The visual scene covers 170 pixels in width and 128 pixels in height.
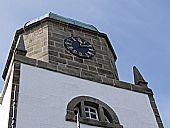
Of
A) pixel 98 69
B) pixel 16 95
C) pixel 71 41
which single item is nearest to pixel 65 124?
pixel 16 95

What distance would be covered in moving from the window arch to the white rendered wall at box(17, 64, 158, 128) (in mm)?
144

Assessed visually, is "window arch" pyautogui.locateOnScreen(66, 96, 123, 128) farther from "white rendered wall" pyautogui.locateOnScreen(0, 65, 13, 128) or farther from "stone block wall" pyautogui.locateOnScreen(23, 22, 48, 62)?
"stone block wall" pyautogui.locateOnScreen(23, 22, 48, 62)

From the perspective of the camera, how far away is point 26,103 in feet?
33.2

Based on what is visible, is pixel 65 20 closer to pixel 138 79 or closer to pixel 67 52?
pixel 67 52

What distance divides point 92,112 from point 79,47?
3.27 metres

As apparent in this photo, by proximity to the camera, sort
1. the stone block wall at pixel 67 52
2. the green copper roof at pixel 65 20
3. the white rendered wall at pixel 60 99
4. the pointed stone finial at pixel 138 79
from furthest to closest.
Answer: the green copper roof at pixel 65 20
the pointed stone finial at pixel 138 79
the stone block wall at pixel 67 52
the white rendered wall at pixel 60 99

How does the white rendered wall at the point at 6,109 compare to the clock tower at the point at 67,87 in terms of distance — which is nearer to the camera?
the white rendered wall at the point at 6,109

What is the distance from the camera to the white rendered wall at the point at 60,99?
32.6 feet

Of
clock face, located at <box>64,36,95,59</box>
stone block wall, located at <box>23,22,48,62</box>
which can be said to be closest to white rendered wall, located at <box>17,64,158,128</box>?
stone block wall, located at <box>23,22,48,62</box>

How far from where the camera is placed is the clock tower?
10.2 meters

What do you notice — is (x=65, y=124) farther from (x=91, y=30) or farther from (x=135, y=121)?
(x=91, y=30)

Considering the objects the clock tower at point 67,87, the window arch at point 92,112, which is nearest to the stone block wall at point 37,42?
the clock tower at point 67,87

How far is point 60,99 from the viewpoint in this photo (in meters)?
10.9

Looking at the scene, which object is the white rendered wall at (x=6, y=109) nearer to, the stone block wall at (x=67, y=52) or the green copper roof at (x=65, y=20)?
the stone block wall at (x=67, y=52)
